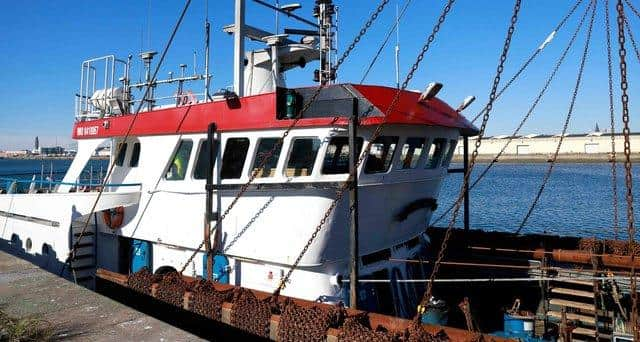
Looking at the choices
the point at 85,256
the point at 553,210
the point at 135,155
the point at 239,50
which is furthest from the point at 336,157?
the point at 553,210

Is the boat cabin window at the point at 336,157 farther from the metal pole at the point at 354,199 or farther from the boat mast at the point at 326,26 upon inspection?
the boat mast at the point at 326,26

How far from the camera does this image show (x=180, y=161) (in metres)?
8.76

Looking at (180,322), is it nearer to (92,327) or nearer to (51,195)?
(92,327)

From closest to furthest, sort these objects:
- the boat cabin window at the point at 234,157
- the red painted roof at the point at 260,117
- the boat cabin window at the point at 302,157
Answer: the red painted roof at the point at 260,117 < the boat cabin window at the point at 302,157 < the boat cabin window at the point at 234,157

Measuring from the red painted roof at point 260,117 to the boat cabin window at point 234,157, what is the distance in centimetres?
31

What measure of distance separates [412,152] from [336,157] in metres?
1.57

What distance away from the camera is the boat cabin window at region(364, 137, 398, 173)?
7.45m

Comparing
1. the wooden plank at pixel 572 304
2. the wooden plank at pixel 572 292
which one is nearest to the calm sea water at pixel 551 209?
the wooden plank at pixel 572 292

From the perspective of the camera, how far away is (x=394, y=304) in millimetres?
8234

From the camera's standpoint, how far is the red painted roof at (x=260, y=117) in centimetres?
697

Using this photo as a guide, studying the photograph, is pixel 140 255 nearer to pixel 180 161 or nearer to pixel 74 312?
pixel 180 161

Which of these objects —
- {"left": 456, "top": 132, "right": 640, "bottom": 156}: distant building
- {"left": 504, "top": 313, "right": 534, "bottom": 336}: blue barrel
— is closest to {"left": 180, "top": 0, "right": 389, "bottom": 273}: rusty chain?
{"left": 504, "top": 313, "right": 534, "bottom": 336}: blue barrel

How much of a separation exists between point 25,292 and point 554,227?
2814 centimetres

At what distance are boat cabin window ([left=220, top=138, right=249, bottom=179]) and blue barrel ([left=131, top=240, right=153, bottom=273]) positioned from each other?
2.69 meters
